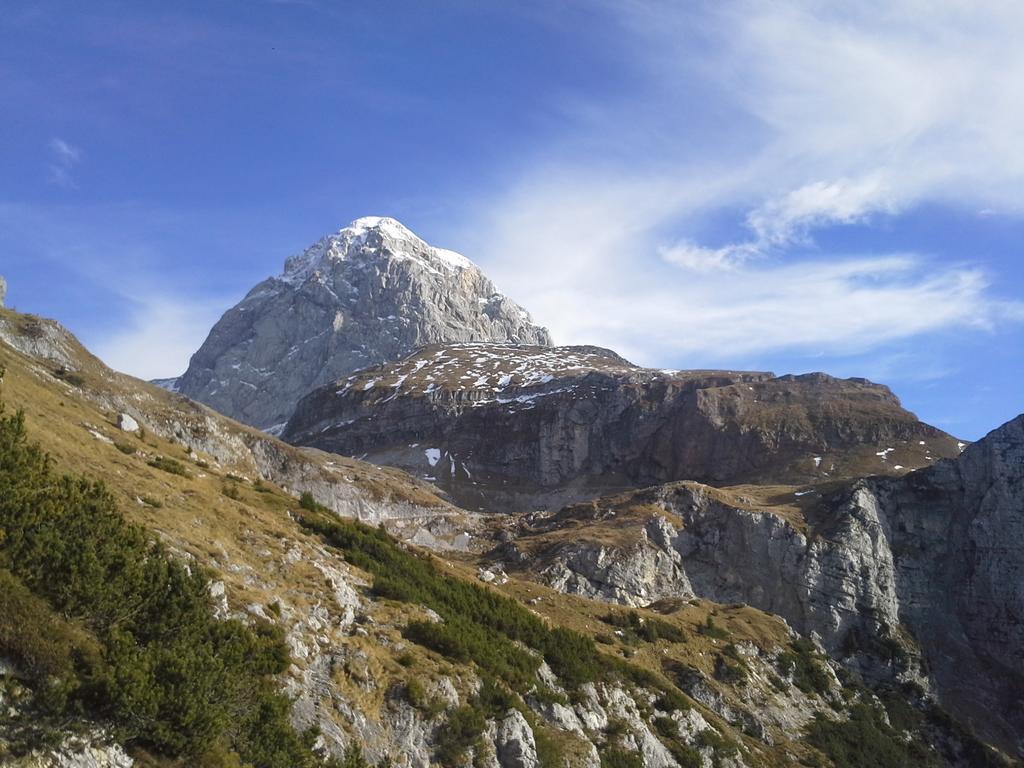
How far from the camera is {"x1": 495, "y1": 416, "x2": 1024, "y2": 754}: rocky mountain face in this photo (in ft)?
329

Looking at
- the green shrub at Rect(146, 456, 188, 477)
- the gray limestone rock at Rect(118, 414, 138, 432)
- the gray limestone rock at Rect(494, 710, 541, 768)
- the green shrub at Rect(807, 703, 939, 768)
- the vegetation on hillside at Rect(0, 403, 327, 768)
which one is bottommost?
the green shrub at Rect(807, 703, 939, 768)

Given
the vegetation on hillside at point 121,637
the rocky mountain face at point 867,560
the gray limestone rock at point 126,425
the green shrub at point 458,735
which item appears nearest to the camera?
the vegetation on hillside at point 121,637

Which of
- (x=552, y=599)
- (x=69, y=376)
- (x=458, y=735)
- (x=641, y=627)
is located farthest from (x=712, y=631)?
(x=69, y=376)

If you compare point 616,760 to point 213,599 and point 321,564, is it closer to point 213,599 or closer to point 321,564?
point 321,564

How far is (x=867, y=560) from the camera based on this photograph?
11438cm

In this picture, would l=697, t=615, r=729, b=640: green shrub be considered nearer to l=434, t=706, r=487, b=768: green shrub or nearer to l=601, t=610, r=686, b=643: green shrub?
l=601, t=610, r=686, b=643: green shrub

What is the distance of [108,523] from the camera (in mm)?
24938

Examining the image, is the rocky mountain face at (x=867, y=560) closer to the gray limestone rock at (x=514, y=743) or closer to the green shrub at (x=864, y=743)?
the green shrub at (x=864, y=743)

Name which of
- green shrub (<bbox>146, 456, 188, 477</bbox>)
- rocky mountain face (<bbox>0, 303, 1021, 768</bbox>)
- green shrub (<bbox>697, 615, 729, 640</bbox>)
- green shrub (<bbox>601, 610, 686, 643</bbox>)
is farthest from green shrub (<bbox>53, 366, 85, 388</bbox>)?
green shrub (<bbox>697, 615, 729, 640</bbox>)

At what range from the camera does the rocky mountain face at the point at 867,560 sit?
100312mm

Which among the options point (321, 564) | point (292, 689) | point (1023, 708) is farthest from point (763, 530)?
point (292, 689)

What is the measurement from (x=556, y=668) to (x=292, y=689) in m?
19.7

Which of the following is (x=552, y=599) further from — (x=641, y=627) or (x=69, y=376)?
(x=69, y=376)

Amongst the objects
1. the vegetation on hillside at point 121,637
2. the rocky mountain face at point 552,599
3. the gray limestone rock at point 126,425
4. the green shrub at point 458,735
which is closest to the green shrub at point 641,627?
the rocky mountain face at point 552,599
